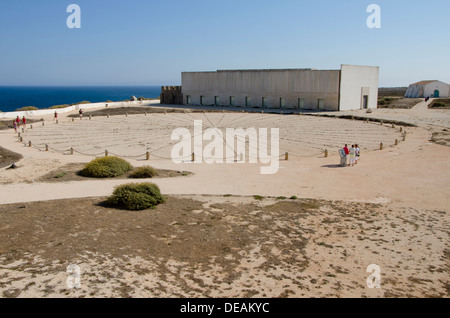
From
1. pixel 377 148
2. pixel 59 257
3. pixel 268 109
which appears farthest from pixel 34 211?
pixel 268 109

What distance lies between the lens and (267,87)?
53.5 meters

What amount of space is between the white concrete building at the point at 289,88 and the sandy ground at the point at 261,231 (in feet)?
82.6

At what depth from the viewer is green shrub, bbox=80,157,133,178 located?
18.5 m

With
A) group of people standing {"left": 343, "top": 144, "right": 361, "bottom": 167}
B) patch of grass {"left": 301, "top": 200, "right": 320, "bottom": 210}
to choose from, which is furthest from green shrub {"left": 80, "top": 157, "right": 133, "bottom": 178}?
group of people standing {"left": 343, "top": 144, "right": 361, "bottom": 167}

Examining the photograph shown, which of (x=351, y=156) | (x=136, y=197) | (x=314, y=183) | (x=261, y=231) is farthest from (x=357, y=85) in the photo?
(x=261, y=231)

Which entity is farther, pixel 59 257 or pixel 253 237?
pixel 253 237

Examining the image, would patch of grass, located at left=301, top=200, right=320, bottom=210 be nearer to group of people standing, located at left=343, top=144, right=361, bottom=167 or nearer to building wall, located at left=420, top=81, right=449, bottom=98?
group of people standing, located at left=343, top=144, right=361, bottom=167

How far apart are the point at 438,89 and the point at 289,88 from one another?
176 feet

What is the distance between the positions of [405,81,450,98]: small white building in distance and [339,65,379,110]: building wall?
42.3 meters

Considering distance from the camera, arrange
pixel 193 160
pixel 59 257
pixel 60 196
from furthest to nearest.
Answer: pixel 193 160, pixel 60 196, pixel 59 257

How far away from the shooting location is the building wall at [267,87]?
1929 inches
